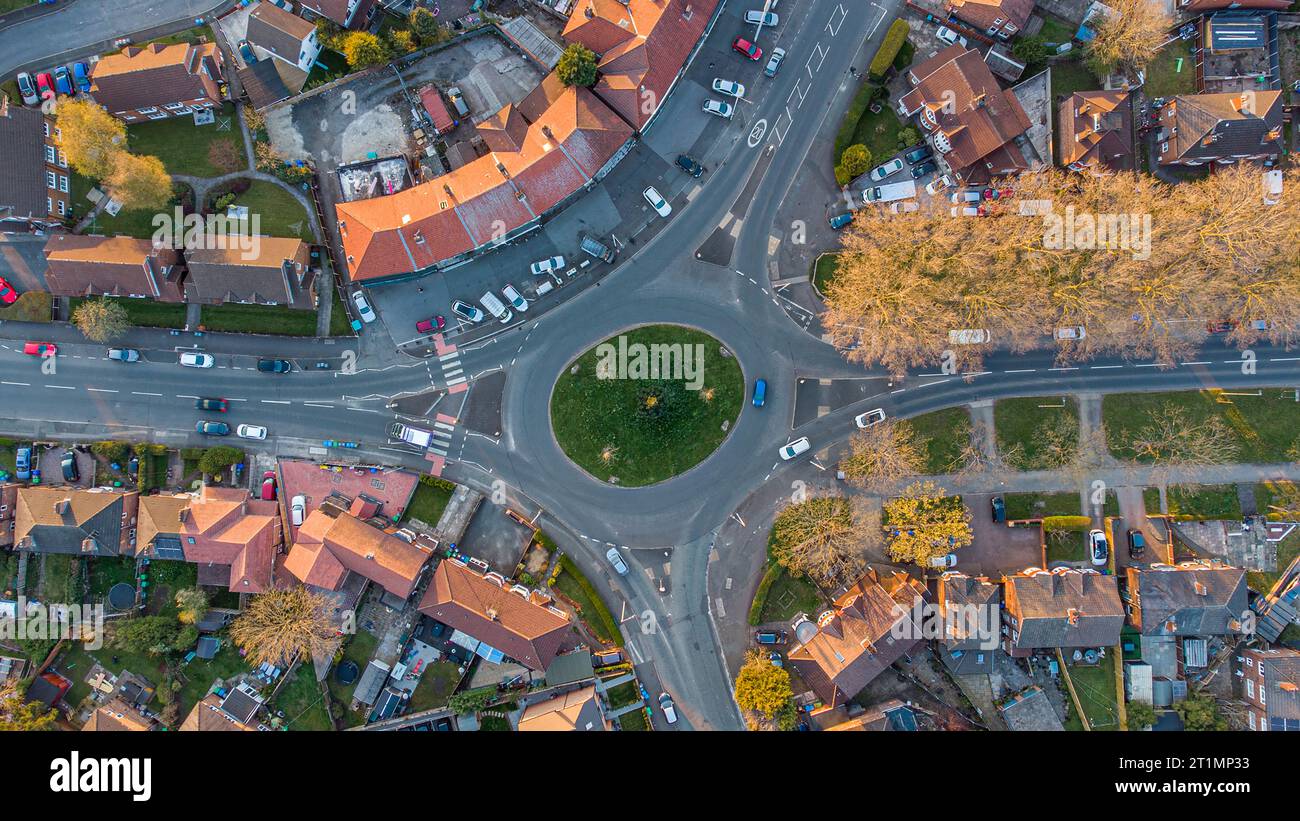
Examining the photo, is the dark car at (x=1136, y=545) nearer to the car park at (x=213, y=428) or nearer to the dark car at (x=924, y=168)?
the dark car at (x=924, y=168)

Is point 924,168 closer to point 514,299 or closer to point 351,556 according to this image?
point 514,299

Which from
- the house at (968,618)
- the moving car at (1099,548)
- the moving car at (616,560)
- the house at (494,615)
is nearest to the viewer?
the house at (494,615)

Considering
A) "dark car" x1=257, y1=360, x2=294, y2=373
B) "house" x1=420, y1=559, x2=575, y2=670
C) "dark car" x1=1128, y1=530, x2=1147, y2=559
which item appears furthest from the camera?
"dark car" x1=1128, y1=530, x2=1147, y2=559

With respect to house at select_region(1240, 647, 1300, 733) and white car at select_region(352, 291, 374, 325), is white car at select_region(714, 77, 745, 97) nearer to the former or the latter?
white car at select_region(352, 291, 374, 325)

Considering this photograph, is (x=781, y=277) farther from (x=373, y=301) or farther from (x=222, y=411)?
(x=222, y=411)

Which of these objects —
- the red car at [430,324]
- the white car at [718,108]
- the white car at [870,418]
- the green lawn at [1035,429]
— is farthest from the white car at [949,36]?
the red car at [430,324]


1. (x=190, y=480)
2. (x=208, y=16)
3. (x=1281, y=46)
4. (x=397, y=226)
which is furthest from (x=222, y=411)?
(x=1281, y=46)

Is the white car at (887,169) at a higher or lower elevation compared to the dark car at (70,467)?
higher

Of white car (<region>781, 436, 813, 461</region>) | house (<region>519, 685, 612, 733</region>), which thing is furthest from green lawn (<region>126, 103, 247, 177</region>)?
white car (<region>781, 436, 813, 461</region>)
